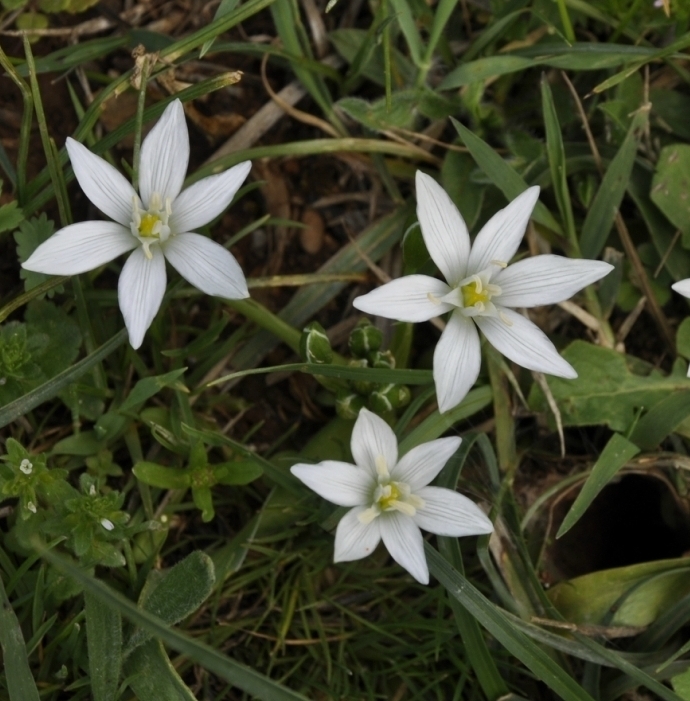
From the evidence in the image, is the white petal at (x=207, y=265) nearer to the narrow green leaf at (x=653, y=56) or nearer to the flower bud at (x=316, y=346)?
the flower bud at (x=316, y=346)

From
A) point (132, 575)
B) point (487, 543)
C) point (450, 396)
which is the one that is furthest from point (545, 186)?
point (132, 575)

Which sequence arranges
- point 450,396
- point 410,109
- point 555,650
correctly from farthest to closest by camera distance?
point 410,109
point 555,650
point 450,396

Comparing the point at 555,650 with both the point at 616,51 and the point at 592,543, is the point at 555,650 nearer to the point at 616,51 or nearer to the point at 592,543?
the point at 592,543

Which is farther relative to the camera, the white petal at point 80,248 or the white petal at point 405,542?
the white petal at point 405,542

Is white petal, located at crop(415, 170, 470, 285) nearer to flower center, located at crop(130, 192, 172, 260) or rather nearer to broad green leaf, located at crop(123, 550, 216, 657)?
flower center, located at crop(130, 192, 172, 260)

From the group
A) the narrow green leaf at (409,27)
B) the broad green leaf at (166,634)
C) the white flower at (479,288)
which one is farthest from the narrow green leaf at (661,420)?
the broad green leaf at (166,634)

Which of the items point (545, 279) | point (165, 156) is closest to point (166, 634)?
point (165, 156)

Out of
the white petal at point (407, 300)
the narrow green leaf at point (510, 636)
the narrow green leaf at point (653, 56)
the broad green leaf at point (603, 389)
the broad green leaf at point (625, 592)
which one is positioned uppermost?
the narrow green leaf at point (653, 56)
